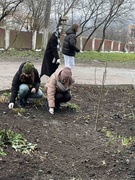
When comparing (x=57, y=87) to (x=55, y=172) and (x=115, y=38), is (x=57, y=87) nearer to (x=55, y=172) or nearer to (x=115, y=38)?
(x=55, y=172)

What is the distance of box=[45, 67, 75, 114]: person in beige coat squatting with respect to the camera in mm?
5785

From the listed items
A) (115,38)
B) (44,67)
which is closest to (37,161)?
(44,67)

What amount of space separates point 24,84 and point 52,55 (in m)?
2.13

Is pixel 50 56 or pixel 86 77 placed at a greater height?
pixel 50 56

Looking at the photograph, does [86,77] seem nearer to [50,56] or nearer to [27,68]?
[50,56]

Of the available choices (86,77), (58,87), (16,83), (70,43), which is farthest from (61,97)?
(86,77)

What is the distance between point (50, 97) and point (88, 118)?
69 cm

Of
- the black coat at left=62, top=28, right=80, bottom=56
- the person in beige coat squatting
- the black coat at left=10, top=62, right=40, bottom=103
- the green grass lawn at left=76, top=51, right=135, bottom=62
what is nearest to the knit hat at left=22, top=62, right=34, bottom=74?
the black coat at left=10, top=62, right=40, bottom=103

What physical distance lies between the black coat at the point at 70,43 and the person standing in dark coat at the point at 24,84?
3402mm

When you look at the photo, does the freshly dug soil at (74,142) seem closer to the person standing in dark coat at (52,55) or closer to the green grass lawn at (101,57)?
the person standing in dark coat at (52,55)

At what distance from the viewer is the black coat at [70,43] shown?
30.8 feet

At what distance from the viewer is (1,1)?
22.2 m

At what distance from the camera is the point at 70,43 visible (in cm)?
943

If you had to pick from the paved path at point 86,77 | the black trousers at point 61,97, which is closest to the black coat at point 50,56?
the paved path at point 86,77
